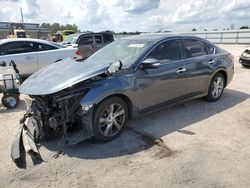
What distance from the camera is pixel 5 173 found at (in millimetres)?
3438

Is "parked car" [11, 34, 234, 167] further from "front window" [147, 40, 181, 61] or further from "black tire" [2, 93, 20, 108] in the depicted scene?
"black tire" [2, 93, 20, 108]

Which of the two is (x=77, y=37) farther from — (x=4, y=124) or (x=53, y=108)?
(x=53, y=108)

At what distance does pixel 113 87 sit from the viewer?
4074 millimetres

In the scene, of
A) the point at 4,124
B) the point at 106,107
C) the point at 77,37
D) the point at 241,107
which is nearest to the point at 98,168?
the point at 106,107

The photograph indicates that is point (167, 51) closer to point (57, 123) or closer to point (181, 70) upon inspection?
point (181, 70)

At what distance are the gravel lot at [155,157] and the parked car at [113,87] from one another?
0.89ft

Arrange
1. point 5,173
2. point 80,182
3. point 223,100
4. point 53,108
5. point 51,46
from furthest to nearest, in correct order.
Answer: point 51,46 → point 223,100 → point 53,108 → point 5,173 → point 80,182

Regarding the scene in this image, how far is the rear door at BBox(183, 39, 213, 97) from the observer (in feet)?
17.7

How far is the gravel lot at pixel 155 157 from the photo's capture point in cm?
321

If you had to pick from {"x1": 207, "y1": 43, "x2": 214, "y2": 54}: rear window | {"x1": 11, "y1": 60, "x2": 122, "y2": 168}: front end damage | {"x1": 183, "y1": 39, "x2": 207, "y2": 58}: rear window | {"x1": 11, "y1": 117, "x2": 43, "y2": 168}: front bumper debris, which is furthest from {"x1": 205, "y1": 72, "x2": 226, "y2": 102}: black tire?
{"x1": 11, "y1": 117, "x2": 43, "y2": 168}: front bumper debris

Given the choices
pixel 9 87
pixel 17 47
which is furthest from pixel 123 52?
pixel 17 47

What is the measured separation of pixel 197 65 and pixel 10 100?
4.26m

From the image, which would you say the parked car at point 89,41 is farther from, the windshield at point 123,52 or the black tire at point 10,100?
the windshield at point 123,52

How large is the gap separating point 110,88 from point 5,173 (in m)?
1.84
